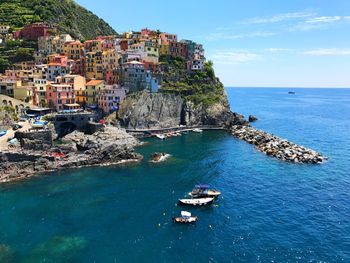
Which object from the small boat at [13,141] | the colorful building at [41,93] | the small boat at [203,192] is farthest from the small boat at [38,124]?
the small boat at [203,192]

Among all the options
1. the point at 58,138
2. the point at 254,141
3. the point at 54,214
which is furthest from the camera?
the point at 254,141

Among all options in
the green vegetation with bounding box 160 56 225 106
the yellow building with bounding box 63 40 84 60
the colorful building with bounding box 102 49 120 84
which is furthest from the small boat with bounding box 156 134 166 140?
the yellow building with bounding box 63 40 84 60

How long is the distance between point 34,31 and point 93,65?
37.6 meters

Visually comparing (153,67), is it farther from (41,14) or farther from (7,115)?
(41,14)

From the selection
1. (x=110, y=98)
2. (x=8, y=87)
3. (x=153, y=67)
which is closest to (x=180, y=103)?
(x=153, y=67)

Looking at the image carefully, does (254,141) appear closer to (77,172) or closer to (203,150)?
(203,150)

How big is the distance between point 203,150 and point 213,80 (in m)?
56.4

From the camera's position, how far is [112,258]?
4306 centimetres

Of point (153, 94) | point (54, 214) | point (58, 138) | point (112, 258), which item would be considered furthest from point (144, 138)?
point (112, 258)

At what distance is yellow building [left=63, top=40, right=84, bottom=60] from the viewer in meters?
139

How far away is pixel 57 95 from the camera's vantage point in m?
108

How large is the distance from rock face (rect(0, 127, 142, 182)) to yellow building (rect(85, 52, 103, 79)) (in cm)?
3920

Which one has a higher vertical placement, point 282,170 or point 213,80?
point 213,80

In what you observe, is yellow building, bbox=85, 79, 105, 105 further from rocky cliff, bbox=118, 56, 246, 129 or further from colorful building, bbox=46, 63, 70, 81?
colorful building, bbox=46, 63, 70, 81
